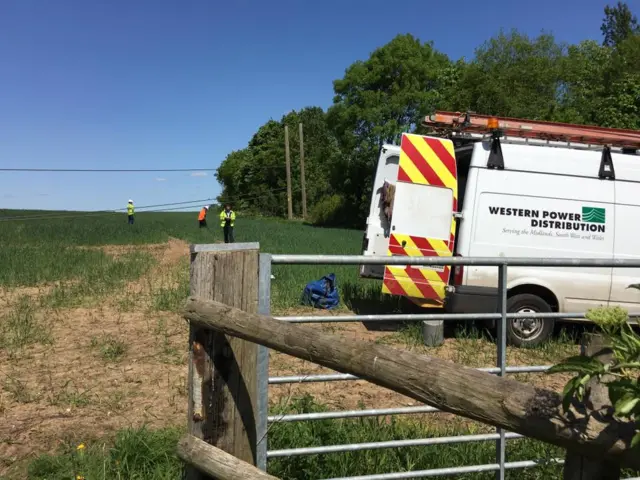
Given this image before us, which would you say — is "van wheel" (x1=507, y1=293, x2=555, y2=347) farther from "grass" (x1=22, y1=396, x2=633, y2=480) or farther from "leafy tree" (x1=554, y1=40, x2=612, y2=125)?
"leafy tree" (x1=554, y1=40, x2=612, y2=125)

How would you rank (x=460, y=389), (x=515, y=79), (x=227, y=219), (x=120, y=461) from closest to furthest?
(x=460, y=389) < (x=120, y=461) < (x=227, y=219) < (x=515, y=79)

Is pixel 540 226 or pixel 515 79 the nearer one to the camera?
pixel 540 226

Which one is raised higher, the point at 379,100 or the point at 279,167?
the point at 379,100

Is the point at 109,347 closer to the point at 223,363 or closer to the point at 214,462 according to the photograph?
the point at 223,363

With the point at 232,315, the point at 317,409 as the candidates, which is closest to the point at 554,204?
the point at 317,409

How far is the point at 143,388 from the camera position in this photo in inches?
189

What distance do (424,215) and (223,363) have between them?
16.9 ft

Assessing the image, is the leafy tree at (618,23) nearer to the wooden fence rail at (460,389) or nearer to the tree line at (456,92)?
the tree line at (456,92)

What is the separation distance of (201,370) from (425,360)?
0.98 metres

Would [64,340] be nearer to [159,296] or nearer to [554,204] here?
[159,296]

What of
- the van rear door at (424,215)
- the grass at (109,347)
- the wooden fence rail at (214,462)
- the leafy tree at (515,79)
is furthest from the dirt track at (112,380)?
Result: the leafy tree at (515,79)

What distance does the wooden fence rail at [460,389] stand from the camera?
3.28 ft

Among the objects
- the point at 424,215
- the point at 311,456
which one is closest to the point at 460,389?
the point at 311,456

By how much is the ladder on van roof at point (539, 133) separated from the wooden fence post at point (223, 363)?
17.0 ft
